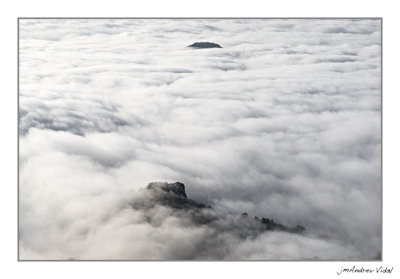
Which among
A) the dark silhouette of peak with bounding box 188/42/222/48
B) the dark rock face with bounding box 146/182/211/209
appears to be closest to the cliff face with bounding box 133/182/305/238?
the dark rock face with bounding box 146/182/211/209

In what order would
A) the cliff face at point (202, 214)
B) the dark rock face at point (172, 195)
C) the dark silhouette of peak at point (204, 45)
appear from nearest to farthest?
the cliff face at point (202, 214)
the dark rock face at point (172, 195)
the dark silhouette of peak at point (204, 45)

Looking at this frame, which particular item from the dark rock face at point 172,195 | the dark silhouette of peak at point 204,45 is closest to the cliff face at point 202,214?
the dark rock face at point 172,195

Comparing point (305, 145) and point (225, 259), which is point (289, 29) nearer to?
point (305, 145)

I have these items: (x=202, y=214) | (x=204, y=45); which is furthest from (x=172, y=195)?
(x=204, y=45)

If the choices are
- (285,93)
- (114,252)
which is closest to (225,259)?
(114,252)

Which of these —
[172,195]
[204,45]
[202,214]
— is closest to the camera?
[202,214]

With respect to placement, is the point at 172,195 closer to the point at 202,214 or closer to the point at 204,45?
the point at 202,214

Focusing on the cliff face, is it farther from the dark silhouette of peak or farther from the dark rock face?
the dark silhouette of peak

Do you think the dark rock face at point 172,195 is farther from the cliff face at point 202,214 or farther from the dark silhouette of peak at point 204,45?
the dark silhouette of peak at point 204,45
